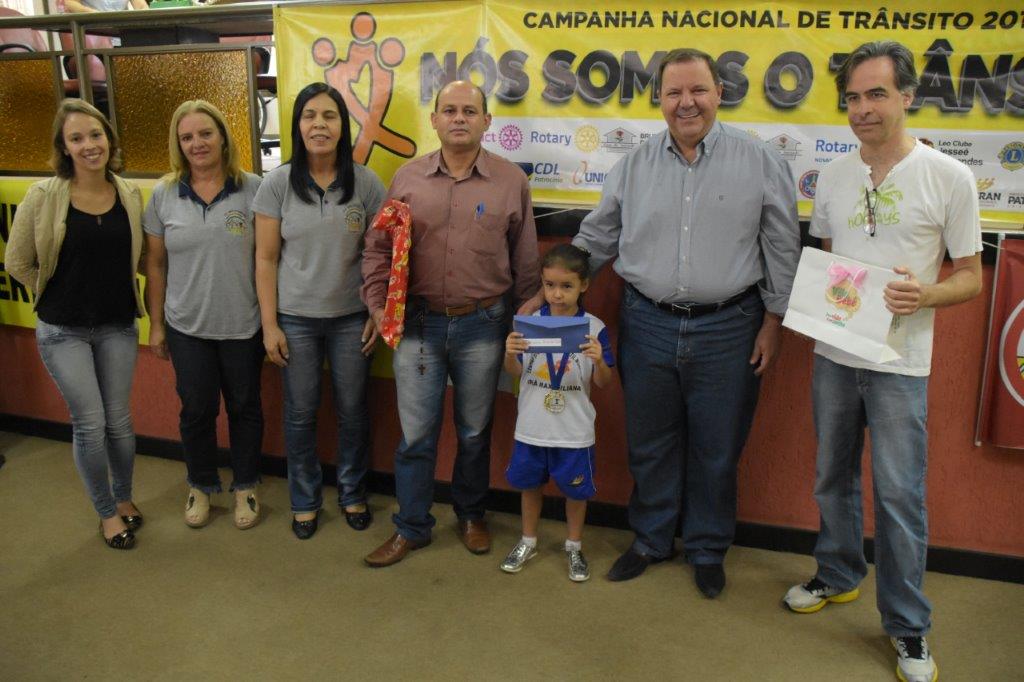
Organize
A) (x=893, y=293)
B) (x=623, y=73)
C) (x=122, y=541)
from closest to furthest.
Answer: (x=893, y=293) → (x=623, y=73) → (x=122, y=541)

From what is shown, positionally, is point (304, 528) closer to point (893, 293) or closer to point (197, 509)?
point (197, 509)

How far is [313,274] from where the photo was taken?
265 centimetres

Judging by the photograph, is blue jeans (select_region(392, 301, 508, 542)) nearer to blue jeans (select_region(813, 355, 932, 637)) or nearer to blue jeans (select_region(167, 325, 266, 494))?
blue jeans (select_region(167, 325, 266, 494))

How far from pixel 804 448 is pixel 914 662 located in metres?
0.83

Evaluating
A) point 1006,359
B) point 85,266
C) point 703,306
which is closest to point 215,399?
point 85,266

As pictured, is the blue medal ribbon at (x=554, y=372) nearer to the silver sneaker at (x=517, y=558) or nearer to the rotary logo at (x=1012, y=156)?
the silver sneaker at (x=517, y=558)

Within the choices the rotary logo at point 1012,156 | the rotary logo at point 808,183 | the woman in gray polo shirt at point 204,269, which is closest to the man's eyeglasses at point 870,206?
the rotary logo at point 808,183

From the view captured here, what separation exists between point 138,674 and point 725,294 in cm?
201

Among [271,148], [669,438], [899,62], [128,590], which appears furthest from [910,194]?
[271,148]

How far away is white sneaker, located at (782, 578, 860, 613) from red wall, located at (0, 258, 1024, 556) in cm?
39

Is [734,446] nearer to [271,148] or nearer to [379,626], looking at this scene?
[379,626]

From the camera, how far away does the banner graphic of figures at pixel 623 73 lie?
2.34 metres

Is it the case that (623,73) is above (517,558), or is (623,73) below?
above

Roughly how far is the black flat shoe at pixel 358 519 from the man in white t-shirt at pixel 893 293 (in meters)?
1.68
